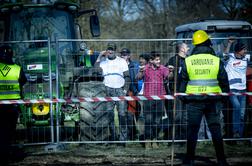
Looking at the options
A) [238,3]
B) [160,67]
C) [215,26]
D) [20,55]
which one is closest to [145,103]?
[160,67]

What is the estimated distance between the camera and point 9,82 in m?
8.34

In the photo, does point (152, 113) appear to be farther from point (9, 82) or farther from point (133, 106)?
point (9, 82)

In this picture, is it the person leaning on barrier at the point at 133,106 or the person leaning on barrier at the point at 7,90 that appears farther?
the person leaning on barrier at the point at 133,106

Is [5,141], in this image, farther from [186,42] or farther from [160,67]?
[186,42]

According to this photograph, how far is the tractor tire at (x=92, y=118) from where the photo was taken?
939 centimetres

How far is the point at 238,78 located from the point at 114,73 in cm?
270

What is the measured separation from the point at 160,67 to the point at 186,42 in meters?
0.96

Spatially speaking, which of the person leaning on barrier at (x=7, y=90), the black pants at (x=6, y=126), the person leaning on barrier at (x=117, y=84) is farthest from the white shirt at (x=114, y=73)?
the black pants at (x=6, y=126)

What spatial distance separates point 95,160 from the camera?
27.5 ft

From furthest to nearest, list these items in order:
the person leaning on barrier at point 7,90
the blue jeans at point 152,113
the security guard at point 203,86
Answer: the blue jeans at point 152,113, the person leaning on barrier at point 7,90, the security guard at point 203,86

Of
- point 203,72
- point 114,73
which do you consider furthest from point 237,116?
point 114,73

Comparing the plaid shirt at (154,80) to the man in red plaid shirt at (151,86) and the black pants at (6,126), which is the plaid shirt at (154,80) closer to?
the man in red plaid shirt at (151,86)

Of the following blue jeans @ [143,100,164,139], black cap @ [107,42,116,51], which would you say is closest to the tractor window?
black cap @ [107,42,116,51]

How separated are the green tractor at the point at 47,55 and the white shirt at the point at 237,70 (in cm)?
301
